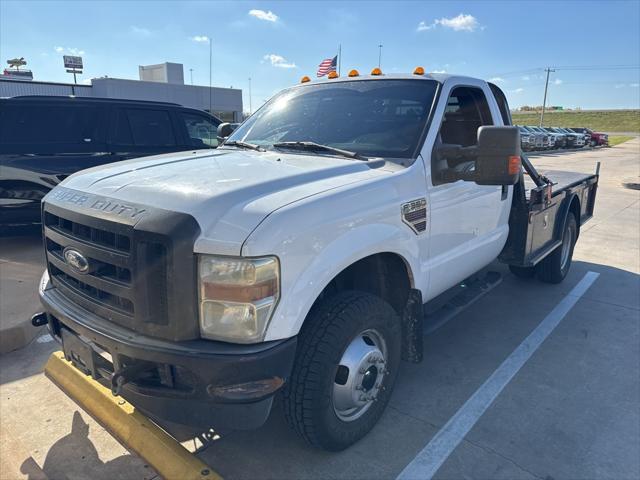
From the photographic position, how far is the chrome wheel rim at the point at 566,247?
5.46m

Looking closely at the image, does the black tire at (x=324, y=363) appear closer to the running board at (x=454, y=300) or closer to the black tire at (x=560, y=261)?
the running board at (x=454, y=300)

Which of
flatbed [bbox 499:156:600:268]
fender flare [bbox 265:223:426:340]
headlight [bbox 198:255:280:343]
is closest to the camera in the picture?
headlight [bbox 198:255:280:343]

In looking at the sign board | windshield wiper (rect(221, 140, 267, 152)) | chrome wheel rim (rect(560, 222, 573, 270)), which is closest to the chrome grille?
windshield wiper (rect(221, 140, 267, 152))

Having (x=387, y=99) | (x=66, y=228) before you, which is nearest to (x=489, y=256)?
(x=387, y=99)

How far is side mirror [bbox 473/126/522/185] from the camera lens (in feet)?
8.55

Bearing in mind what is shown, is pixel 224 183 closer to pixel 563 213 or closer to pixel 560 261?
pixel 563 213

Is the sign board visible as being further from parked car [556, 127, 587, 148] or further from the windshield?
the windshield

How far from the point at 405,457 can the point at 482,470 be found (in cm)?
40

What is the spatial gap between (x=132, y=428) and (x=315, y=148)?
188 cm

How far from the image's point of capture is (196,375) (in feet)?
6.61

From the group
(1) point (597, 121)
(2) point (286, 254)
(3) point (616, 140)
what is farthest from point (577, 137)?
(1) point (597, 121)

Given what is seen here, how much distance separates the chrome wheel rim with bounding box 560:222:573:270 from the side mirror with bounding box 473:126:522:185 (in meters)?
3.20

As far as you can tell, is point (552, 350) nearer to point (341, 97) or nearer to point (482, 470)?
point (482, 470)

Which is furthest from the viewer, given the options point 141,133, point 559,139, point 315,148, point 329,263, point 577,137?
point 577,137
